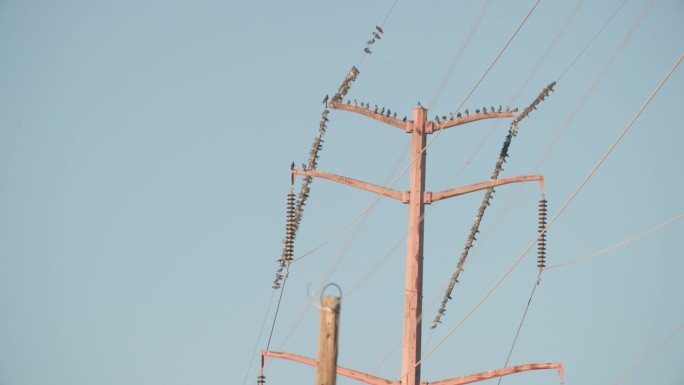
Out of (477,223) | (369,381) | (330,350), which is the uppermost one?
(477,223)

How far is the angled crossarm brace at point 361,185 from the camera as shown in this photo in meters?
37.1

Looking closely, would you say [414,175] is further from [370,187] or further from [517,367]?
[517,367]

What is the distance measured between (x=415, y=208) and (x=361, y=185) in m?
1.45

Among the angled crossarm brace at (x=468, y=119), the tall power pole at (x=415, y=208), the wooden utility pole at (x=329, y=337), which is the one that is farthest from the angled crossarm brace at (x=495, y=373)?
the wooden utility pole at (x=329, y=337)

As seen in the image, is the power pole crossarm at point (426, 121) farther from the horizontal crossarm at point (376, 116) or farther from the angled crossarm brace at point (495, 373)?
the angled crossarm brace at point (495, 373)

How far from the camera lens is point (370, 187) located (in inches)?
1473

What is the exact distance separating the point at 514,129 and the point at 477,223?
2.53 meters

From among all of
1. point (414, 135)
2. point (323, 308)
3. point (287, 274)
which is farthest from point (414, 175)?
point (323, 308)

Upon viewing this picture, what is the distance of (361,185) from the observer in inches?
1471

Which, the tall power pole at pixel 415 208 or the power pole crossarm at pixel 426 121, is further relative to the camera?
the power pole crossarm at pixel 426 121

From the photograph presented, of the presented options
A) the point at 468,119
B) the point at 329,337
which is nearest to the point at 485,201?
the point at 468,119

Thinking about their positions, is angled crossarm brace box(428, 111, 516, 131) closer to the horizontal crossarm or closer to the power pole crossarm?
the power pole crossarm

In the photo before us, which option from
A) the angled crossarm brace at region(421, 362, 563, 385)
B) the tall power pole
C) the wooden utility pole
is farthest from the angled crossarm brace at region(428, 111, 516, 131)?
the wooden utility pole

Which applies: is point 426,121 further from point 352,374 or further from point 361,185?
point 352,374
